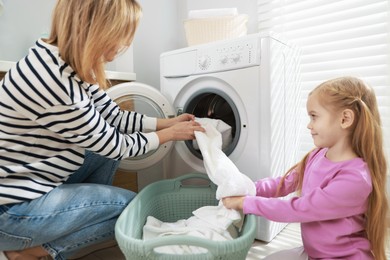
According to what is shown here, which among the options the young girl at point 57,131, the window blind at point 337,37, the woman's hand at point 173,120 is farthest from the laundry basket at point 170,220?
the window blind at point 337,37

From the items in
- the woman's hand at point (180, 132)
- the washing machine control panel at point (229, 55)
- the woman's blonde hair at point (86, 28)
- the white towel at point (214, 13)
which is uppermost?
the white towel at point (214, 13)

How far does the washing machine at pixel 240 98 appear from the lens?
1174 mm

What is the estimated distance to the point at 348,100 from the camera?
2.66 ft

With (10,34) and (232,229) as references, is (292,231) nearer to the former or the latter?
(232,229)

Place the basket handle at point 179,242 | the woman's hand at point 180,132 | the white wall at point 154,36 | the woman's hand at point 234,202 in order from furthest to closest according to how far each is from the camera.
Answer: the white wall at point 154,36
the woman's hand at point 180,132
the woman's hand at point 234,202
the basket handle at point 179,242

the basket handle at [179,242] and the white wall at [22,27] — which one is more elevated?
the white wall at [22,27]

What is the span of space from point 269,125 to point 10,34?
149cm

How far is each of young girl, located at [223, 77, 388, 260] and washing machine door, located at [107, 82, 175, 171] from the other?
1.94 ft

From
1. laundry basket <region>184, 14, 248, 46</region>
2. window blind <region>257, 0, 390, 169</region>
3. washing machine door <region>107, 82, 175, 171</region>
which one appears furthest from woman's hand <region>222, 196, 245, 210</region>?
laundry basket <region>184, 14, 248, 46</region>

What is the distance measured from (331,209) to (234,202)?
258mm

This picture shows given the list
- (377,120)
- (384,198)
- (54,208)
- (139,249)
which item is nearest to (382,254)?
(384,198)

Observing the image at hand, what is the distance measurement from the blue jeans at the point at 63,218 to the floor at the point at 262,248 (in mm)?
310

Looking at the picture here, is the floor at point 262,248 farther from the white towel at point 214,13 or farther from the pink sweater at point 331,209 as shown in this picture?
the white towel at point 214,13

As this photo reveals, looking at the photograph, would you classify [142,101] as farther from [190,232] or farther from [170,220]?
[190,232]
